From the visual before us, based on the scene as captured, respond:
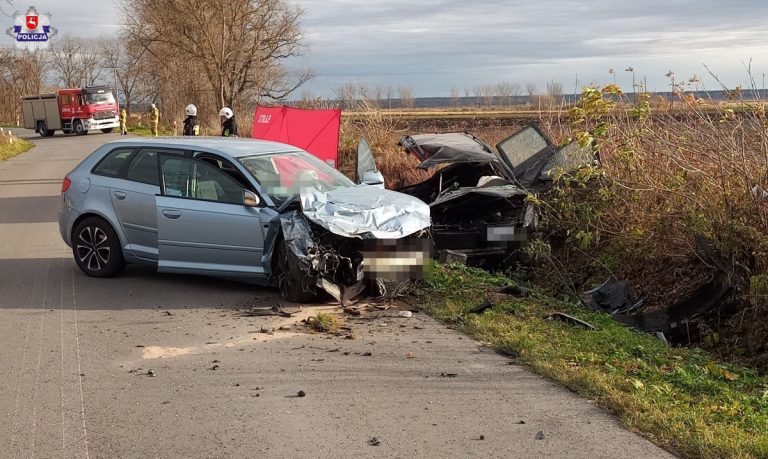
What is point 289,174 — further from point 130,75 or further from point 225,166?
point 130,75

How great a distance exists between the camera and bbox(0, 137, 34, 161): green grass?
33.9 m

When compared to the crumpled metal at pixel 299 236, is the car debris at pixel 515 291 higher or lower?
lower

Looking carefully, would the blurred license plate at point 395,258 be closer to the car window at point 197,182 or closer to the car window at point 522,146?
the car window at point 197,182

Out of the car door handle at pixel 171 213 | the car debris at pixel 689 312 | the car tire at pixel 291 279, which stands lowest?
the car debris at pixel 689 312

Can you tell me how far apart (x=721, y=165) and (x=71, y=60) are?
10027 centimetres

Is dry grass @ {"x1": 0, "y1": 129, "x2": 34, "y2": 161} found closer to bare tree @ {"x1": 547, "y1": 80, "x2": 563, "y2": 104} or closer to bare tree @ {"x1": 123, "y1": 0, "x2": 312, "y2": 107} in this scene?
bare tree @ {"x1": 123, "y1": 0, "x2": 312, "y2": 107}

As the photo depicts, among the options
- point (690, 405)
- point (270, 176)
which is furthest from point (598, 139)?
point (690, 405)

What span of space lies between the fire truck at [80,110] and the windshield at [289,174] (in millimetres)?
46927

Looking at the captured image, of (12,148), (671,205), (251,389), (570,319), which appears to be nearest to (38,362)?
(251,389)

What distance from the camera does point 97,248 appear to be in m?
9.48

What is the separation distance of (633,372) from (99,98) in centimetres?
5199

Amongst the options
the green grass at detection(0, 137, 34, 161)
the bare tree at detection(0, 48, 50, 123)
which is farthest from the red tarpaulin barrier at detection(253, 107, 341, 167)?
the bare tree at detection(0, 48, 50, 123)

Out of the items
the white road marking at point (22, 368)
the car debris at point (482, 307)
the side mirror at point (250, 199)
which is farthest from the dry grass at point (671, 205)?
the white road marking at point (22, 368)

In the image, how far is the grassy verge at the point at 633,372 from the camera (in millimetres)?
4746
